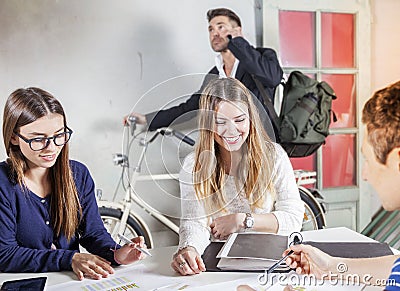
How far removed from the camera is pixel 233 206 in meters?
1.71

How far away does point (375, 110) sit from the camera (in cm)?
89

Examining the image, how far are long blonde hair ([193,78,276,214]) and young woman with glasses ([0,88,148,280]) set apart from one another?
31 centimetres

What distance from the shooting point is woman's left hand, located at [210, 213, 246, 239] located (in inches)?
65.3

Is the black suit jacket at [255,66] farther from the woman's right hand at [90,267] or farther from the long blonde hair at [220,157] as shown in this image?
the woman's right hand at [90,267]

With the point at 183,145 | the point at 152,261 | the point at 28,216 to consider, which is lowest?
the point at 152,261

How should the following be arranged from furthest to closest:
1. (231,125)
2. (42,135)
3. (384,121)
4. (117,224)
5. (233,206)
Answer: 1. (117,224)
2. (233,206)
3. (231,125)
4. (42,135)
5. (384,121)

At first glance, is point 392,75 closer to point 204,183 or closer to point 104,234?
point 204,183

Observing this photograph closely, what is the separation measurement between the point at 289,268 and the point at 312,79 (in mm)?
1579

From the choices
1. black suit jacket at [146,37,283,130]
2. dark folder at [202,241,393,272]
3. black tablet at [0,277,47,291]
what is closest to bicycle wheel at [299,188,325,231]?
black suit jacket at [146,37,283,130]

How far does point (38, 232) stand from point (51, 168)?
190mm

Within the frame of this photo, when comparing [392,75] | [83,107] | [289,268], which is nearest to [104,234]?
[289,268]

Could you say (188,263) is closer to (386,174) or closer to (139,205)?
(386,174)

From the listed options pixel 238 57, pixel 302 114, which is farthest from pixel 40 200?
pixel 302 114

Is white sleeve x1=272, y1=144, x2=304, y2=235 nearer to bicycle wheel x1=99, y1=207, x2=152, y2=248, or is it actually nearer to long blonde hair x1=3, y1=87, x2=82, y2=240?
long blonde hair x1=3, y1=87, x2=82, y2=240
